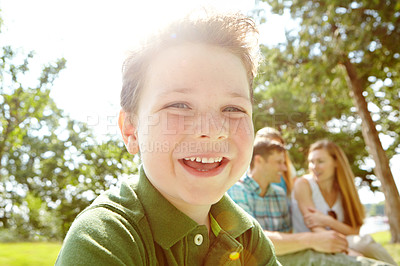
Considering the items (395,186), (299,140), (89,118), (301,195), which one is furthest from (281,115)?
(89,118)

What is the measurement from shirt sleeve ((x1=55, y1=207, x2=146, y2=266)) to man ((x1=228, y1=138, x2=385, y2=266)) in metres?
2.25

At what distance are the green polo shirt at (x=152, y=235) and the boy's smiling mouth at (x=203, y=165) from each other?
19 cm

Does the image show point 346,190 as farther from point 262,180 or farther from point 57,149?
point 57,149

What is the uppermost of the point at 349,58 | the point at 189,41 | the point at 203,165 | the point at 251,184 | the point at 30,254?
the point at 349,58

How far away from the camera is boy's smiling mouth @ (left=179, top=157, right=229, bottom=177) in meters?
1.23

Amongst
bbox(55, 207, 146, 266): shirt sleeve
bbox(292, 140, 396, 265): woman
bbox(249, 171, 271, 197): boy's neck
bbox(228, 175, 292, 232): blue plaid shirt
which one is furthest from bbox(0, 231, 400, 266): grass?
bbox(55, 207, 146, 266): shirt sleeve

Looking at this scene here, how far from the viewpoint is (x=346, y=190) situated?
4.65m

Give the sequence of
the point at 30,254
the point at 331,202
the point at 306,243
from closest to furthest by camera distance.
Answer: the point at 306,243 → the point at 30,254 → the point at 331,202

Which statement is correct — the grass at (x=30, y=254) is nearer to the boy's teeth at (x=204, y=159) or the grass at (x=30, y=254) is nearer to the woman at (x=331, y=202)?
the woman at (x=331, y=202)

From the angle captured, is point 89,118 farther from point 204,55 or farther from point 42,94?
point 204,55

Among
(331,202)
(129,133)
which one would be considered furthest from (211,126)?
(331,202)

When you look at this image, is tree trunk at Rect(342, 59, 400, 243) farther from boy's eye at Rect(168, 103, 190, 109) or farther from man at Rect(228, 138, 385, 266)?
boy's eye at Rect(168, 103, 190, 109)

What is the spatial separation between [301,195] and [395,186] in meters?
7.19

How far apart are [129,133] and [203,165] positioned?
0.45 meters
